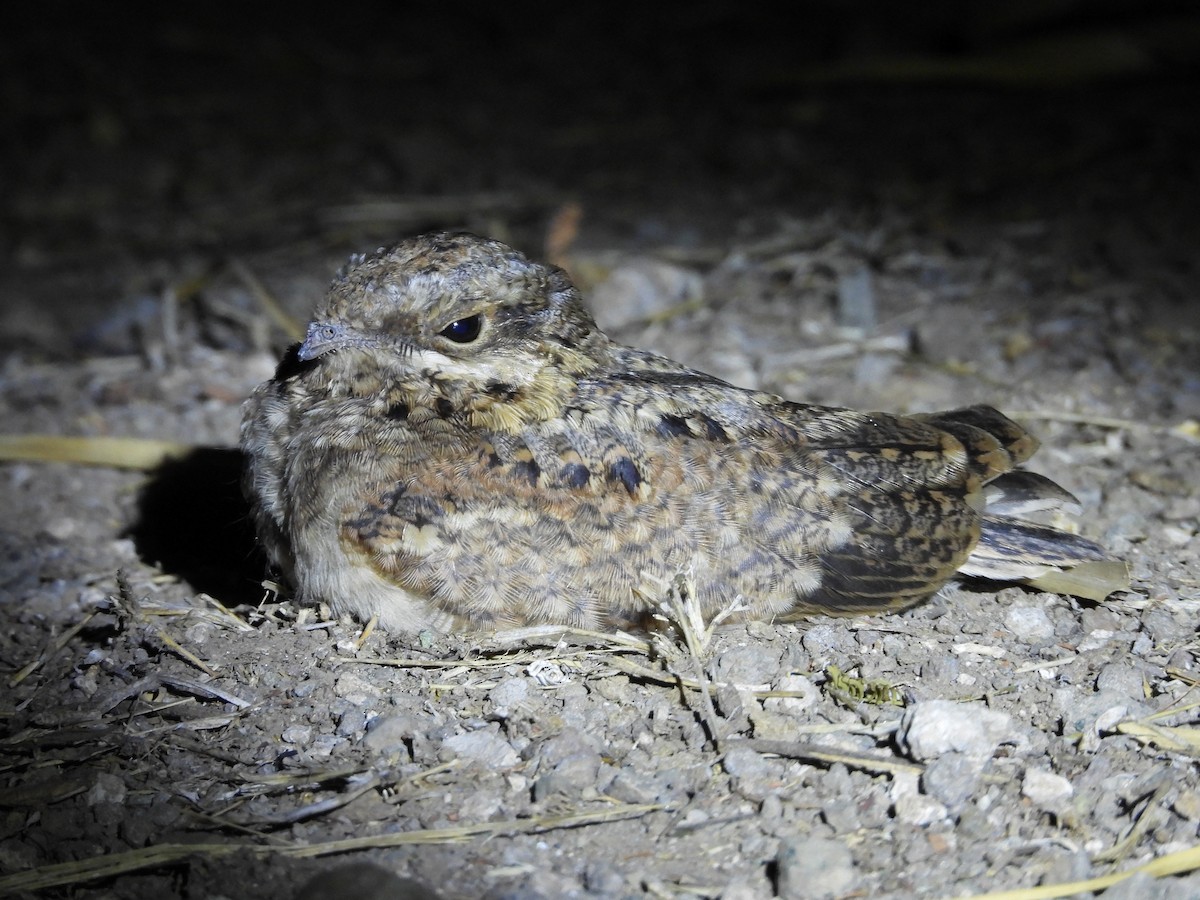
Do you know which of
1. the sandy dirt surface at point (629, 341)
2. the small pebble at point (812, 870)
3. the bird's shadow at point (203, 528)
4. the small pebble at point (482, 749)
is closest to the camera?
the small pebble at point (812, 870)

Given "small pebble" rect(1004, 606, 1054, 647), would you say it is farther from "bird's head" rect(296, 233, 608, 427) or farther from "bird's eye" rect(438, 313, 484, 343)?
"bird's eye" rect(438, 313, 484, 343)

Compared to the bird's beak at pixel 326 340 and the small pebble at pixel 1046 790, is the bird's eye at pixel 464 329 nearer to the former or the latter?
the bird's beak at pixel 326 340

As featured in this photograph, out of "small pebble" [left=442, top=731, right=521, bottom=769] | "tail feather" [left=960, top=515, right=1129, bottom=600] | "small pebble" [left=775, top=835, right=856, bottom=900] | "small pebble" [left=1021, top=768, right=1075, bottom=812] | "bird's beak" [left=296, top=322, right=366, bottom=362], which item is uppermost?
"bird's beak" [left=296, top=322, right=366, bottom=362]

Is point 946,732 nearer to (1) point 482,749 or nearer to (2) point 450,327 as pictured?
(1) point 482,749

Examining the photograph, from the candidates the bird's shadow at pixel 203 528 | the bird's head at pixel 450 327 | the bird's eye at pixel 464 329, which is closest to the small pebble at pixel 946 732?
the bird's head at pixel 450 327

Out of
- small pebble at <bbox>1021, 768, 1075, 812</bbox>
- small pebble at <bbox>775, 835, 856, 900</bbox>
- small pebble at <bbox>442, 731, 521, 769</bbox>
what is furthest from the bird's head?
small pebble at <bbox>1021, 768, 1075, 812</bbox>

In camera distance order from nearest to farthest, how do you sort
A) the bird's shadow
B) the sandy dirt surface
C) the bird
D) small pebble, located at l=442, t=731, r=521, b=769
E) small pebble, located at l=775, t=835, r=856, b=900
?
small pebble, located at l=775, t=835, r=856, b=900
the sandy dirt surface
small pebble, located at l=442, t=731, r=521, b=769
the bird
the bird's shadow

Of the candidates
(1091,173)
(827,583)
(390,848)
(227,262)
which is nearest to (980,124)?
(1091,173)

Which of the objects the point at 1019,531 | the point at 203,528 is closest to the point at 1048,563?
the point at 1019,531
